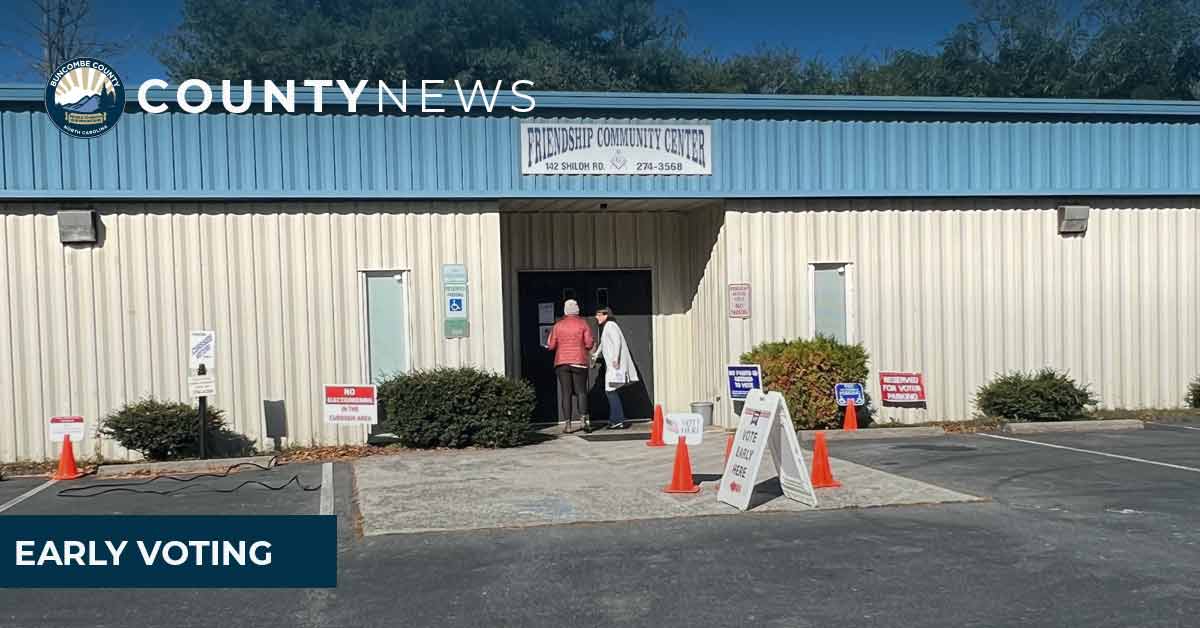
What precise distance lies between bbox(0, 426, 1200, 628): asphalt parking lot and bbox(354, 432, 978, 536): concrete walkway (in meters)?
0.28

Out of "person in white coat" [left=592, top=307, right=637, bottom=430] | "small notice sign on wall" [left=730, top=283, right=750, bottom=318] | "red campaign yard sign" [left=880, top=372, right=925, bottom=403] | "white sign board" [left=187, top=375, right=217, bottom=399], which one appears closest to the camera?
"white sign board" [left=187, top=375, right=217, bottom=399]

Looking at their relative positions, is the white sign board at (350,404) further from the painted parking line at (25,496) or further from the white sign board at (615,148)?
the white sign board at (615,148)

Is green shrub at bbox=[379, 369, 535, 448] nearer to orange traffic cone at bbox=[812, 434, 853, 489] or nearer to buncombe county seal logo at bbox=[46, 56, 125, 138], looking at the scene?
orange traffic cone at bbox=[812, 434, 853, 489]

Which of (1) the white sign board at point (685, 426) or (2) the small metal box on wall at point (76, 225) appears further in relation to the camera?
Answer: (2) the small metal box on wall at point (76, 225)

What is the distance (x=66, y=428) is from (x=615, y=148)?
24.6 ft

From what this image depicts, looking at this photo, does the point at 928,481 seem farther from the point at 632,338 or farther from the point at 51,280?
the point at 51,280

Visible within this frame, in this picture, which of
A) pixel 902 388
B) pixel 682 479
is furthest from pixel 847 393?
pixel 682 479

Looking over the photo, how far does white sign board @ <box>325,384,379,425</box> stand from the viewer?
1381 centimetres

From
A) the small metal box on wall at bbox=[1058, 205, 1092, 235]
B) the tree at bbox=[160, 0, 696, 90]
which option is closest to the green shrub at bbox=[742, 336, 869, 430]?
the small metal box on wall at bbox=[1058, 205, 1092, 235]

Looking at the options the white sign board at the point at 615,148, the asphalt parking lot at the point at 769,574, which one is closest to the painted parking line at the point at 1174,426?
the asphalt parking lot at the point at 769,574

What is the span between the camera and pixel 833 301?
16.3 m

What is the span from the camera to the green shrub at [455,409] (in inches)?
541

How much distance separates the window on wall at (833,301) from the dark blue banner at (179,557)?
32.7ft

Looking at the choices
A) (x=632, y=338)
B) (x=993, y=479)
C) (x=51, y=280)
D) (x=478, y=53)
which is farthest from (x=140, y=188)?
(x=478, y=53)
